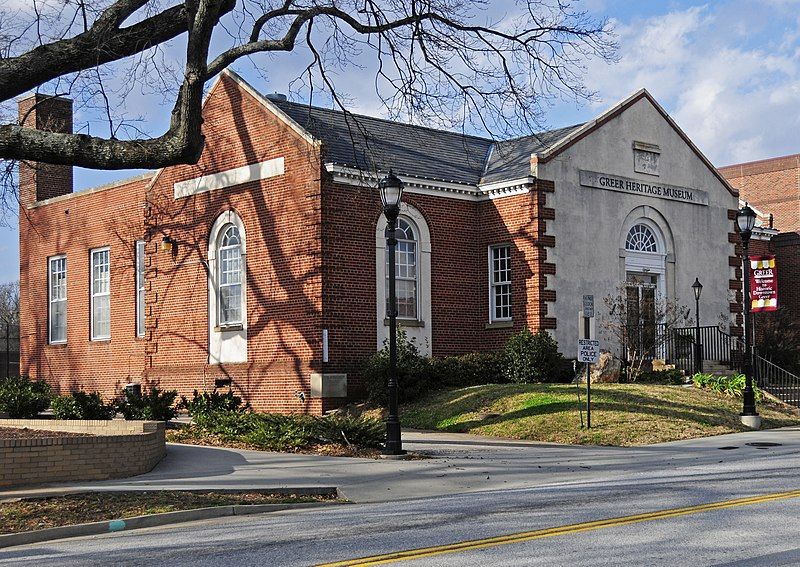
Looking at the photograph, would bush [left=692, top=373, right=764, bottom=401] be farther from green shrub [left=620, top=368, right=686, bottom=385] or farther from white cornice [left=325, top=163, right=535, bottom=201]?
white cornice [left=325, top=163, right=535, bottom=201]

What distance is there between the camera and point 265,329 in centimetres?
2559

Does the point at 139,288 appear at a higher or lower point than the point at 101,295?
higher

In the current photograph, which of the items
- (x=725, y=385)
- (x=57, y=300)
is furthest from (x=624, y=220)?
(x=57, y=300)

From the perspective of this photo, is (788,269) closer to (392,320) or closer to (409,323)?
(409,323)

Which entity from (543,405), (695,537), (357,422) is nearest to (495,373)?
(543,405)

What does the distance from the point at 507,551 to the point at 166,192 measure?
73.1ft

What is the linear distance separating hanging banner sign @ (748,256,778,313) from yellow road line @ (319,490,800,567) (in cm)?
2410

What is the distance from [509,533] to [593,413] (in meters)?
11.5

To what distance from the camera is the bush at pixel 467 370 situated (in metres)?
24.8

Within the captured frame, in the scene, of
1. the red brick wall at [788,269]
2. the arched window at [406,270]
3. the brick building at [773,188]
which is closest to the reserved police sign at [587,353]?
the arched window at [406,270]

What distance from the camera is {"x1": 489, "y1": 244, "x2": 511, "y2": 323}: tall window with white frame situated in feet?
90.2

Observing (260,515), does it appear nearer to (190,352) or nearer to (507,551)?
(507,551)

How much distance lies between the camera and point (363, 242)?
25391mm

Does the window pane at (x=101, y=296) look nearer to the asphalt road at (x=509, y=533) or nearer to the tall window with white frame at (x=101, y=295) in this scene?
the tall window with white frame at (x=101, y=295)
